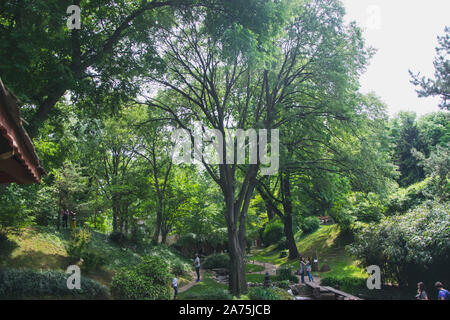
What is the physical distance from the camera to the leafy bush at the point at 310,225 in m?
35.3

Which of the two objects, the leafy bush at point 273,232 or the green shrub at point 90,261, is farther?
Answer: the leafy bush at point 273,232

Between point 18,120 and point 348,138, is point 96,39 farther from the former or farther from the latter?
point 348,138

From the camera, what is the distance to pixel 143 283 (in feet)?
44.3

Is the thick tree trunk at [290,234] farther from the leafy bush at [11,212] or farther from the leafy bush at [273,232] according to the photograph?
the leafy bush at [11,212]

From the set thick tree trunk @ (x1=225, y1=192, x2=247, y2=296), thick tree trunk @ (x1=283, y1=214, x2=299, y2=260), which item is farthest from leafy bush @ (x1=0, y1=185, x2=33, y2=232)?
thick tree trunk @ (x1=283, y1=214, x2=299, y2=260)

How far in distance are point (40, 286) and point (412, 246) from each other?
16.2 m

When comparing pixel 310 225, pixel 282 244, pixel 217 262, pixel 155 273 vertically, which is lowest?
pixel 217 262

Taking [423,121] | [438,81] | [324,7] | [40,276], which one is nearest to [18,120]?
[40,276]

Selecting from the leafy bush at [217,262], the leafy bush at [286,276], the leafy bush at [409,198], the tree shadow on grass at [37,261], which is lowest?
the leafy bush at [217,262]

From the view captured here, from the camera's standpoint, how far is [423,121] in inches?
1959

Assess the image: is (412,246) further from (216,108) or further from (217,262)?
(217,262)

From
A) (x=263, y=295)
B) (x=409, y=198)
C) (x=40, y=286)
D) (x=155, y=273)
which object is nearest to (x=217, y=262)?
(x=155, y=273)

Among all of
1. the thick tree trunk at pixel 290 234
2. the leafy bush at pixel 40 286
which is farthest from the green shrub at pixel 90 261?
the thick tree trunk at pixel 290 234

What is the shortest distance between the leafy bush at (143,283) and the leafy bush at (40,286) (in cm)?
77
